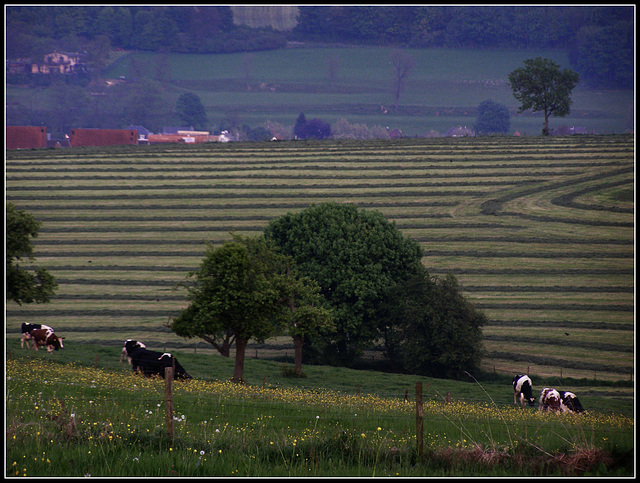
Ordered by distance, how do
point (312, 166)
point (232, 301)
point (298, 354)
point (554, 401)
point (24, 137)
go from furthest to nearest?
point (24, 137) < point (312, 166) < point (298, 354) < point (232, 301) < point (554, 401)

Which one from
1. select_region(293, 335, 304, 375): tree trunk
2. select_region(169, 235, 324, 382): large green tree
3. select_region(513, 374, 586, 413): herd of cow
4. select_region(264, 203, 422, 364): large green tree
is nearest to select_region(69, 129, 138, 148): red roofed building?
select_region(264, 203, 422, 364): large green tree

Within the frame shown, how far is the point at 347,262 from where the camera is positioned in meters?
52.5

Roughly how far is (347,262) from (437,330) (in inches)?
378

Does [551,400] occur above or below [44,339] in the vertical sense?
below

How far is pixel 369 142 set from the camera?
13212cm

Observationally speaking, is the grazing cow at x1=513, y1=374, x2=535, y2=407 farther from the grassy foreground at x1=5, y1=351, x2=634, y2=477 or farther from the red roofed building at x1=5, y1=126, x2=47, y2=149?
the red roofed building at x1=5, y1=126, x2=47, y2=149

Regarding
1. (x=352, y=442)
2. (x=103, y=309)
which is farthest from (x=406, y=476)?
(x=103, y=309)

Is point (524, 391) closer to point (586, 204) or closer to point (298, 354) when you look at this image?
point (298, 354)

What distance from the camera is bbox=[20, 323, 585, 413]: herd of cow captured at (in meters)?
32.3

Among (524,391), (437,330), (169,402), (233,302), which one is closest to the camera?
(169,402)

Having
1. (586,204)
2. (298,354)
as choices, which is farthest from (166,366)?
(586,204)

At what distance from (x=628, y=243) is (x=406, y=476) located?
74326mm

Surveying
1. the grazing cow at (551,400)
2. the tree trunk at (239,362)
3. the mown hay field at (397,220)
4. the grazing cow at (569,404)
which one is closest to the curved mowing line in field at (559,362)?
the mown hay field at (397,220)

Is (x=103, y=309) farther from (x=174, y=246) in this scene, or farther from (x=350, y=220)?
(x=350, y=220)
